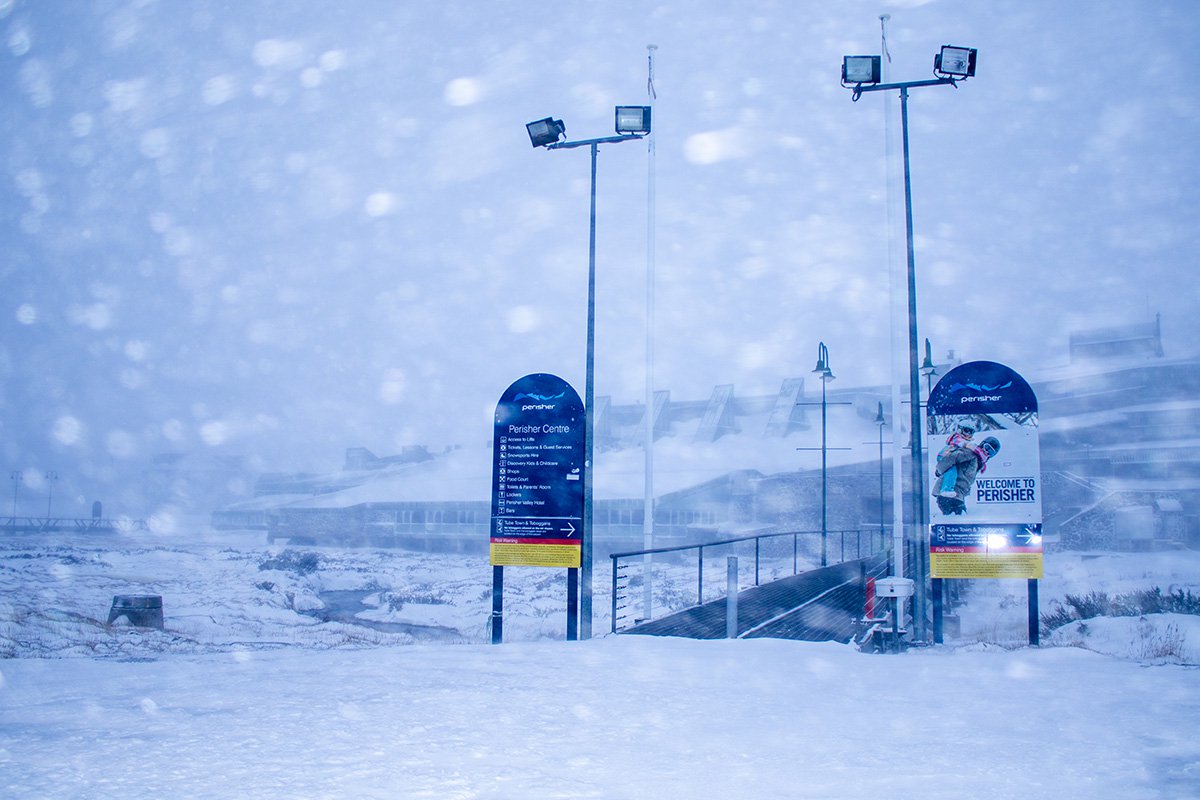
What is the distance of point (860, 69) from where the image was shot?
552 inches

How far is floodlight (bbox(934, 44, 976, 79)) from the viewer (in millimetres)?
13570

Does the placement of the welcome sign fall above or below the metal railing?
above

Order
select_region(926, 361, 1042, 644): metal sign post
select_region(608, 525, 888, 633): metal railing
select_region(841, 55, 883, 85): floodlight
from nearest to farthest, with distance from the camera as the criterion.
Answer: select_region(926, 361, 1042, 644): metal sign post, select_region(608, 525, 888, 633): metal railing, select_region(841, 55, 883, 85): floodlight

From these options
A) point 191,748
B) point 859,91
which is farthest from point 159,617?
point 859,91

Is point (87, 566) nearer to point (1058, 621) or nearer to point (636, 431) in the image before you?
point (636, 431)

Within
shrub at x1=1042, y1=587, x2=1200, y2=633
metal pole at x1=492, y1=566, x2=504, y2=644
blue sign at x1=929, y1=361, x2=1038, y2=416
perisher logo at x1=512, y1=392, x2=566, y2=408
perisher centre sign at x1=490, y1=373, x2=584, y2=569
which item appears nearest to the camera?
blue sign at x1=929, y1=361, x2=1038, y2=416

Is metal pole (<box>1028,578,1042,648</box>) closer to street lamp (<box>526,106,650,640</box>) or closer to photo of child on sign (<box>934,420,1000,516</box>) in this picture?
photo of child on sign (<box>934,420,1000,516</box>)

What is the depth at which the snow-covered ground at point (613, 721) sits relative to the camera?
15.6 feet

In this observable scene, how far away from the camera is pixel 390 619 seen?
25.5m

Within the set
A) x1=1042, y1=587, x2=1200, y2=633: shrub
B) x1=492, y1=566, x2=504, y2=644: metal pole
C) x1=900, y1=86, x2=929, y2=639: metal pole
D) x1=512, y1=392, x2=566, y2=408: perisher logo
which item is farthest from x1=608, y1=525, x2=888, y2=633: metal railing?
x1=1042, y1=587, x2=1200, y2=633: shrub

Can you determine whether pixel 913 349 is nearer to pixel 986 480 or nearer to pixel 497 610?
pixel 986 480

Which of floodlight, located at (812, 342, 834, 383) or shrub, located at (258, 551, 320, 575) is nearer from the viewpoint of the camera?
floodlight, located at (812, 342, 834, 383)

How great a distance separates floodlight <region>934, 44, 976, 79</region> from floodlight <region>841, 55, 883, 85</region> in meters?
0.92

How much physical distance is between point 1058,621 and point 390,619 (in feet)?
56.5
